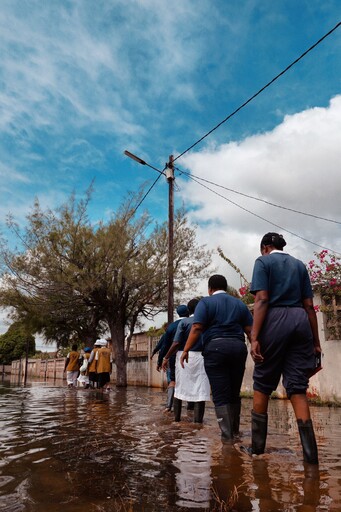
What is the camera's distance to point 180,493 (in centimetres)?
255

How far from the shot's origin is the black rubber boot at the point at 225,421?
4.17 meters

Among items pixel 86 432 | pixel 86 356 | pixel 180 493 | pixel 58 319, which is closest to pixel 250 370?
pixel 86 356

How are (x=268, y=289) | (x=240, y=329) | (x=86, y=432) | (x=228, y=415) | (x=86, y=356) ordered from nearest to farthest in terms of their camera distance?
(x=268, y=289) < (x=228, y=415) < (x=240, y=329) < (x=86, y=432) < (x=86, y=356)

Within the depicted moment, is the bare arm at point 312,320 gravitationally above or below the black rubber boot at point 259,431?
above

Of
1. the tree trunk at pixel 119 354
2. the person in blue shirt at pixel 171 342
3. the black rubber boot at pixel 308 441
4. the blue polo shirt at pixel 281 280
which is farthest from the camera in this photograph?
the tree trunk at pixel 119 354

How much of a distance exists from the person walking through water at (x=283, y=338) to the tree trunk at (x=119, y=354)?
15.9 m

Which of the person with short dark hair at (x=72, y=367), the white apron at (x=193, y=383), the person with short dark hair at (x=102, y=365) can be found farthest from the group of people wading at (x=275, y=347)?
the person with short dark hair at (x=72, y=367)

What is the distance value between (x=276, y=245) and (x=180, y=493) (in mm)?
2182

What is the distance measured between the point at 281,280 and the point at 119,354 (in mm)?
16271

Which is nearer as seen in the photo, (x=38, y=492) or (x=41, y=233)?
(x=38, y=492)

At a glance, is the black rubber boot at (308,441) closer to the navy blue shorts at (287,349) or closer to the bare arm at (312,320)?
the navy blue shorts at (287,349)

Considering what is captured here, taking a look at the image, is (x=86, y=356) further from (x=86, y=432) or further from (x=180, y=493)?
(x=180, y=493)

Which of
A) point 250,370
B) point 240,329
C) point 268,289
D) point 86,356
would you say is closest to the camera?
point 268,289

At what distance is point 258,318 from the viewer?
3482 millimetres
